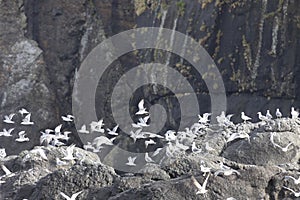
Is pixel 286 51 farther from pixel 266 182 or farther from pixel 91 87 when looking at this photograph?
pixel 266 182

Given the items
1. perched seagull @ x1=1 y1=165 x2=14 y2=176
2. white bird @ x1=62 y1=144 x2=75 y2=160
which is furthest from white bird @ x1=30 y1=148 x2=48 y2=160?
perched seagull @ x1=1 y1=165 x2=14 y2=176

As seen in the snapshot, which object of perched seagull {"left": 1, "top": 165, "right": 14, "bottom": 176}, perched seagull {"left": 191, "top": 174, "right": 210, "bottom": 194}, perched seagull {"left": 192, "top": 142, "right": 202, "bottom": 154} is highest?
perched seagull {"left": 191, "top": 174, "right": 210, "bottom": 194}

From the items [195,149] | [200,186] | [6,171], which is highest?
[200,186]

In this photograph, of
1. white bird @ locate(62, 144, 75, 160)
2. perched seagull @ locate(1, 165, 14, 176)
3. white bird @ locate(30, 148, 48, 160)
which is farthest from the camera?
white bird @ locate(30, 148, 48, 160)

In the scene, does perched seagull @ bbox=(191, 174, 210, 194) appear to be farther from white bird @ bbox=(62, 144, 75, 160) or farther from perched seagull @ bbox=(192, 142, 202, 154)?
white bird @ bbox=(62, 144, 75, 160)

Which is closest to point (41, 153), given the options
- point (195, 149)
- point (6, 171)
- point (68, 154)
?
point (68, 154)

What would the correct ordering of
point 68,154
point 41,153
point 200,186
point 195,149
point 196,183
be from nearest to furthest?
point 200,186 → point 196,183 → point 68,154 → point 195,149 → point 41,153

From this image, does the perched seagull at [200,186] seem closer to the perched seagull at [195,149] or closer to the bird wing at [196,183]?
the bird wing at [196,183]

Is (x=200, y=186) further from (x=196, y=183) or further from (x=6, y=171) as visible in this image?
(x=6, y=171)

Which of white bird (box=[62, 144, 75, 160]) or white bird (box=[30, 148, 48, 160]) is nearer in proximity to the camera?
white bird (box=[62, 144, 75, 160])

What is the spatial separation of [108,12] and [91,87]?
3.05m

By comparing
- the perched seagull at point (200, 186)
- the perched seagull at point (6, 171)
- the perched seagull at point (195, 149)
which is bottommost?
the perched seagull at point (6, 171)

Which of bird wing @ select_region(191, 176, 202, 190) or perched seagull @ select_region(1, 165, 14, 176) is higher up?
bird wing @ select_region(191, 176, 202, 190)

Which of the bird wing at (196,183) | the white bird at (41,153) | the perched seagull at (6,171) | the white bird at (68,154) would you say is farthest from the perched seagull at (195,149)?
the bird wing at (196,183)
